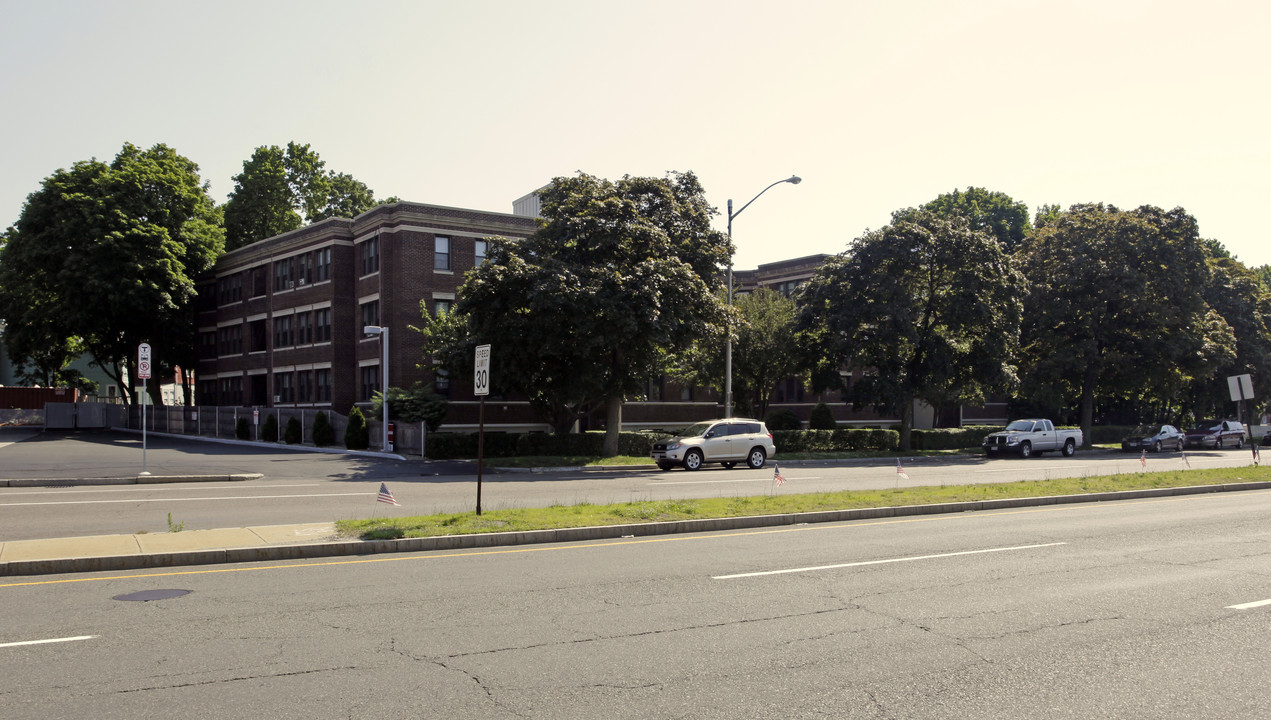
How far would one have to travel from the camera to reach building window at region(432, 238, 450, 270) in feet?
135

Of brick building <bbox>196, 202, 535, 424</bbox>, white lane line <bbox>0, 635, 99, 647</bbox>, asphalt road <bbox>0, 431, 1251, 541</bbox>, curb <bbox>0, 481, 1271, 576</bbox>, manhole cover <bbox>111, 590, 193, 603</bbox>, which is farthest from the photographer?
brick building <bbox>196, 202, 535, 424</bbox>

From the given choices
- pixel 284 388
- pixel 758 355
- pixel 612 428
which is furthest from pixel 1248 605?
pixel 284 388

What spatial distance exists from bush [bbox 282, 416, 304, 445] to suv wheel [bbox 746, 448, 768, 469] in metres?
20.8

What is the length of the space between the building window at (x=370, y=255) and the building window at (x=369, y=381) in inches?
178

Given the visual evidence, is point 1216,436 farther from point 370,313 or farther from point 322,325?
point 322,325

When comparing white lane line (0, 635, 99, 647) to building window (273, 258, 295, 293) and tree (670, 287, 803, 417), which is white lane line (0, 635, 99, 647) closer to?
tree (670, 287, 803, 417)

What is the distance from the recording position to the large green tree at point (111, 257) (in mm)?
47562

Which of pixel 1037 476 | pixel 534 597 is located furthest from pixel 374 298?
pixel 534 597

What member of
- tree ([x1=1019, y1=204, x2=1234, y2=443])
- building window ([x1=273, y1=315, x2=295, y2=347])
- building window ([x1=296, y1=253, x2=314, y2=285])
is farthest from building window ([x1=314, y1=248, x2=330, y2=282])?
tree ([x1=1019, y1=204, x2=1234, y2=443])

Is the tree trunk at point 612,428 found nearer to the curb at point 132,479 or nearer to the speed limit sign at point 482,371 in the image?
the curb at point 132,479

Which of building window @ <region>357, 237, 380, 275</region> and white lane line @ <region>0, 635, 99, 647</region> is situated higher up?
building window @ <region>357, 237, 380, 275</region>

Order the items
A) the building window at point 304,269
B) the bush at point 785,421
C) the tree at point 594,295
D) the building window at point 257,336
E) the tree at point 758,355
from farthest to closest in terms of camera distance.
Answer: the building window at point 257,336 → the bush at point 785,421 → the building window at point 304,269 → the tree at point 758,355 → the tree at point 594,295

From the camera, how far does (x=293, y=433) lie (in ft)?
131

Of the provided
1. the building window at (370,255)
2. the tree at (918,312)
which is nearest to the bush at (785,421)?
the tree at (918,312)
